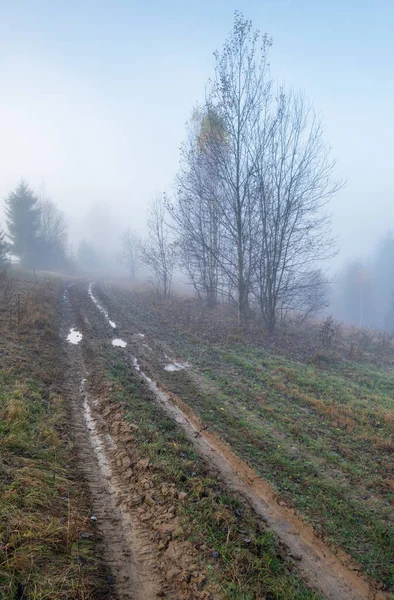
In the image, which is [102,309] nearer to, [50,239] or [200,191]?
[200,191]

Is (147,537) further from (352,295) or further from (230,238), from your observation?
(352,295)

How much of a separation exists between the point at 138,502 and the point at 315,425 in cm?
502

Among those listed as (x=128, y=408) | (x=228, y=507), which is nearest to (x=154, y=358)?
(x=128, y=408)

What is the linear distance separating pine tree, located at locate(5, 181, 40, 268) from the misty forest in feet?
107

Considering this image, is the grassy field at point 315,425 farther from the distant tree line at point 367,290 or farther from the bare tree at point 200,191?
the distant tree line at point 367,290

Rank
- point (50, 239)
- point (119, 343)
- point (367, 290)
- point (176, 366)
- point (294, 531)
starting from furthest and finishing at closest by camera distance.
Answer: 1. point (367, 290)
2. point (50, 239)
3. point (119, 343)
4. point (176, 366)
5. point (294, 531)


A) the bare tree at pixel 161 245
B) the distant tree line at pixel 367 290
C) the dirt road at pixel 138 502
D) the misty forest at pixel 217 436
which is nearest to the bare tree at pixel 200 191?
the misty forest at pixel 217 436

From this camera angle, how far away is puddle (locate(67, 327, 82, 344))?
13.5 metres

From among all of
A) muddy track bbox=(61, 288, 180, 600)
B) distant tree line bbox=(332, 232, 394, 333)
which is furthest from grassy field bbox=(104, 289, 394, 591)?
distant tree line bbox=(332, 232, 394, 333)

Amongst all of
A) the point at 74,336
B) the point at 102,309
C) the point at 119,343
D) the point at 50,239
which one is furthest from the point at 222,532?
the point at 50,239

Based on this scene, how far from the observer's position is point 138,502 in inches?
202

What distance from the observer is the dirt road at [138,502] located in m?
3.98

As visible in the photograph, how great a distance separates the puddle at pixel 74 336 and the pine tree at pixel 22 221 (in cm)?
3878

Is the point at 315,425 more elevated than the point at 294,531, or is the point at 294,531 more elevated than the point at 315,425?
the point at 315,425
